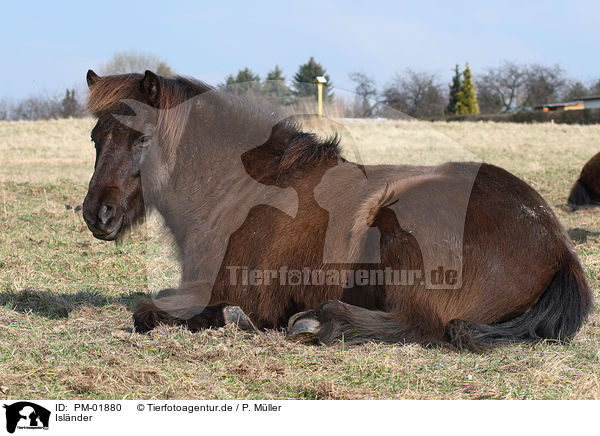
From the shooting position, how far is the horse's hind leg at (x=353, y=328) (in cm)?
327

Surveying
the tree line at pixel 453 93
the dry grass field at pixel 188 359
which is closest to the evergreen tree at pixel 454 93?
the tree line at pixel 453 93

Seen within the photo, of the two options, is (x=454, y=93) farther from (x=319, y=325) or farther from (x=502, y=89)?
(x=319, y=325)

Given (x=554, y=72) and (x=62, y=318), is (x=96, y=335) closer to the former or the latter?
→ (x=62, y=318)

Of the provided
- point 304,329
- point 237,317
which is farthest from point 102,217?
point 304,329

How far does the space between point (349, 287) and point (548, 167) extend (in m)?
13.9

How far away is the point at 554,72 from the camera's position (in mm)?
59844

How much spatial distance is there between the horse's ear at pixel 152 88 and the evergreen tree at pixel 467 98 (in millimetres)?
50598

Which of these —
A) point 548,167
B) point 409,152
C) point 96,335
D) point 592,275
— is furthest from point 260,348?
point 548,167

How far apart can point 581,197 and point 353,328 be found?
9.36 m

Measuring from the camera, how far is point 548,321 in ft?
11.0

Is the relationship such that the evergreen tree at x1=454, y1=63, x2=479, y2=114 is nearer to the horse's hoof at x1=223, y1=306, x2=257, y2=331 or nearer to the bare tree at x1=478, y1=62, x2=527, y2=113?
the bare tree at x1=478, y1=62, x2=527, y2=113

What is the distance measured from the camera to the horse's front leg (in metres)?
3.48
